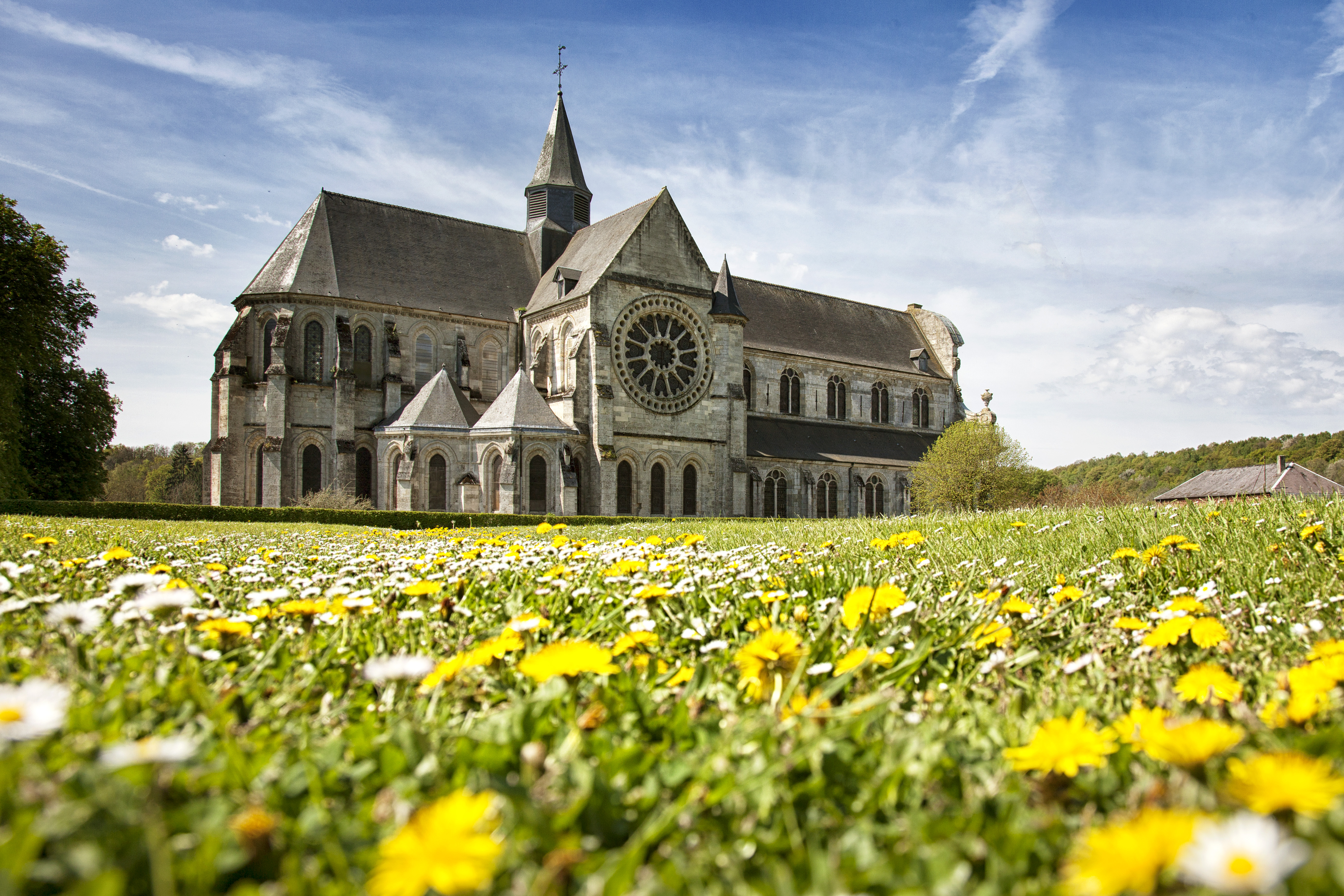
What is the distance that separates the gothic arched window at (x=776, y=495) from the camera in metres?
39.6

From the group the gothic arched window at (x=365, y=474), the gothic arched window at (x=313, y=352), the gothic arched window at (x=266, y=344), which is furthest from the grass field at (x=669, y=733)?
the gothic arched window at (x=266, y=344)

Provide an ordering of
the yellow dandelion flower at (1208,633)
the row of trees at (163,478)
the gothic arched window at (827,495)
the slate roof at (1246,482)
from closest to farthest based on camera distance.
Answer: the yellow dandelion flower at (1208,633) → the gothic arched window at (827,495) → the slate roof at (1246,482) → the row of trees at (163,478)

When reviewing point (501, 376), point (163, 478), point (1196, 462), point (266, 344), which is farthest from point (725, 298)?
point (1196, 462)

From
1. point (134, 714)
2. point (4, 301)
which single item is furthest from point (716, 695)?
point (4, 301)

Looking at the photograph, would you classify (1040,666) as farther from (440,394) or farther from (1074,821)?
(440,394)

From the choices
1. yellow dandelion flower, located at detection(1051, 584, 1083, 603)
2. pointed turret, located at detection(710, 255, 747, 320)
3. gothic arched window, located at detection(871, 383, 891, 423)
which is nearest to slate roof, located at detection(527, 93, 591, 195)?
pointed turret, located at detection(710, 255, 747, 320)

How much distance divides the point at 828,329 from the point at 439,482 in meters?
25.7

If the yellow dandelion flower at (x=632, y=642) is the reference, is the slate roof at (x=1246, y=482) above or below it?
above

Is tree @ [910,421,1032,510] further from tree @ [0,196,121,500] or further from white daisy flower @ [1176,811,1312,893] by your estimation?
Answer: white daisy flower @ [1176,811,1312,893]

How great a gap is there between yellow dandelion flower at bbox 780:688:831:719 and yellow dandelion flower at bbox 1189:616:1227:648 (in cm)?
113

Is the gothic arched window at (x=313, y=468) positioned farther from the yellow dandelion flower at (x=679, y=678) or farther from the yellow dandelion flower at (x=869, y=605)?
the yellow dandelion flower at (x=679, y=678)

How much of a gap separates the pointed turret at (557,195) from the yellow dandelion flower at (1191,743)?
40.7m

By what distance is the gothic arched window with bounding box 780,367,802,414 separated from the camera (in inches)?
1761

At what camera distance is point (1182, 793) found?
145 centimetres
